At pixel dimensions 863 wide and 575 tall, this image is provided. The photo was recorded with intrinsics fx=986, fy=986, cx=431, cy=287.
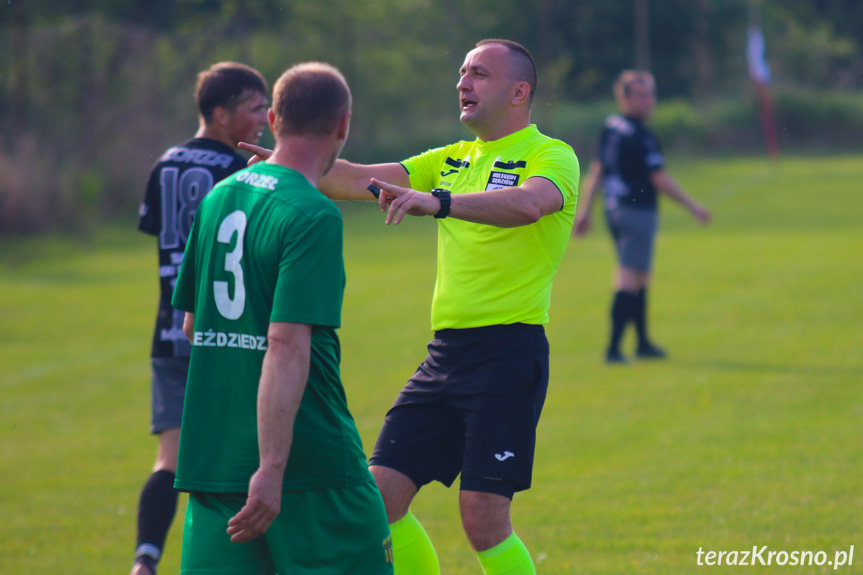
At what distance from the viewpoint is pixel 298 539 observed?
A: 2795 millimetres

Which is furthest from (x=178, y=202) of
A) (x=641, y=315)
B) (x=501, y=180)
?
(x=641, y=315)

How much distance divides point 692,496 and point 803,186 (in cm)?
2600

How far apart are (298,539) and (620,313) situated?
282 inches

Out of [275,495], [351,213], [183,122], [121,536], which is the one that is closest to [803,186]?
[351,213]

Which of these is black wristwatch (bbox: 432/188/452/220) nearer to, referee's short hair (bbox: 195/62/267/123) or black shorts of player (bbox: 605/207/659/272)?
referee's short hair (bbox: 195/62/267/123)

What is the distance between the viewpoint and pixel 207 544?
2.83m

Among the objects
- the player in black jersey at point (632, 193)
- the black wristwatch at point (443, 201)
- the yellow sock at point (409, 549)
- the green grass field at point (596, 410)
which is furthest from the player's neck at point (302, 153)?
the player in black jersey at point (632, 193)

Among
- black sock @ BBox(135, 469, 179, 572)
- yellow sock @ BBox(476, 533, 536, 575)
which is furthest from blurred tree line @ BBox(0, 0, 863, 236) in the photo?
yellow sock @ BBox(476, 533, 536, 575)

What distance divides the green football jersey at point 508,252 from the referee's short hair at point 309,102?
1.09 m

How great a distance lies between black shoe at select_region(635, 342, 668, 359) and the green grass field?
0.73 ft

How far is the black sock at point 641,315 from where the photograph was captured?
9.73 m

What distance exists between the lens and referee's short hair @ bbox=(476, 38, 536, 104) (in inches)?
150

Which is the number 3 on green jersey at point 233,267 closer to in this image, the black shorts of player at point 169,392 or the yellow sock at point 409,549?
the yellow sock at point 409,549

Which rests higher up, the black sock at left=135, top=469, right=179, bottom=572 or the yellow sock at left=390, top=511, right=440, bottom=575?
the yellow sock at left=390, top=511, right=440, bottom=575
